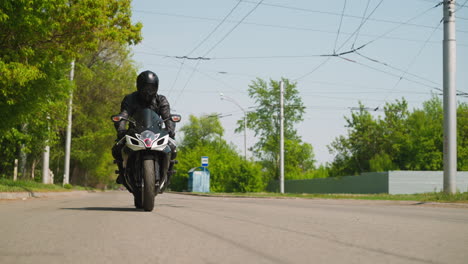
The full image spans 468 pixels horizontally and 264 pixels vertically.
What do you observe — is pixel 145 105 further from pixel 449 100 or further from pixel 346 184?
pixel 346 184

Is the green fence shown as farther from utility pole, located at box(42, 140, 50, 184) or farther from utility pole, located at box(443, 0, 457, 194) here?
utility pole, located at box(42, 140, 50, 184)

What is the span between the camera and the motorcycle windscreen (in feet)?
29.9

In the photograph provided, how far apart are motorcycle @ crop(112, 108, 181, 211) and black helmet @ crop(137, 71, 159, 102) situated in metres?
0.44

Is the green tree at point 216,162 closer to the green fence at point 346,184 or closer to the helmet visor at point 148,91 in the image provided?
the green fence at point 346,184

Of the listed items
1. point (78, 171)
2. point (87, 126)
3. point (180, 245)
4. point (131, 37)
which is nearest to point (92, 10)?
point (131, 37)

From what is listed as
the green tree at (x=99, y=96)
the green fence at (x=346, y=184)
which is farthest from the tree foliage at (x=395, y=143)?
the green tree at (x=99, y=96)

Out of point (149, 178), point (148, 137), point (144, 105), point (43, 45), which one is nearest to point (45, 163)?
point (43, 45)

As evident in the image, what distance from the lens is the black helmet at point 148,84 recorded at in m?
9.54

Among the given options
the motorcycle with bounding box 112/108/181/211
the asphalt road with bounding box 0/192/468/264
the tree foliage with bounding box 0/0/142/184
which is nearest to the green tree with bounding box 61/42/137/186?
the tree foliage with bounding box 0/0/142/184

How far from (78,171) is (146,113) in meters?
42.5

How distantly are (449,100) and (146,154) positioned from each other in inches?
543

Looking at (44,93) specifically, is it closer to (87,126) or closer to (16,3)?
(16,3)

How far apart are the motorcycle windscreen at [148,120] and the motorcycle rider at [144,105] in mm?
333

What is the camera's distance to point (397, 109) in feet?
166
